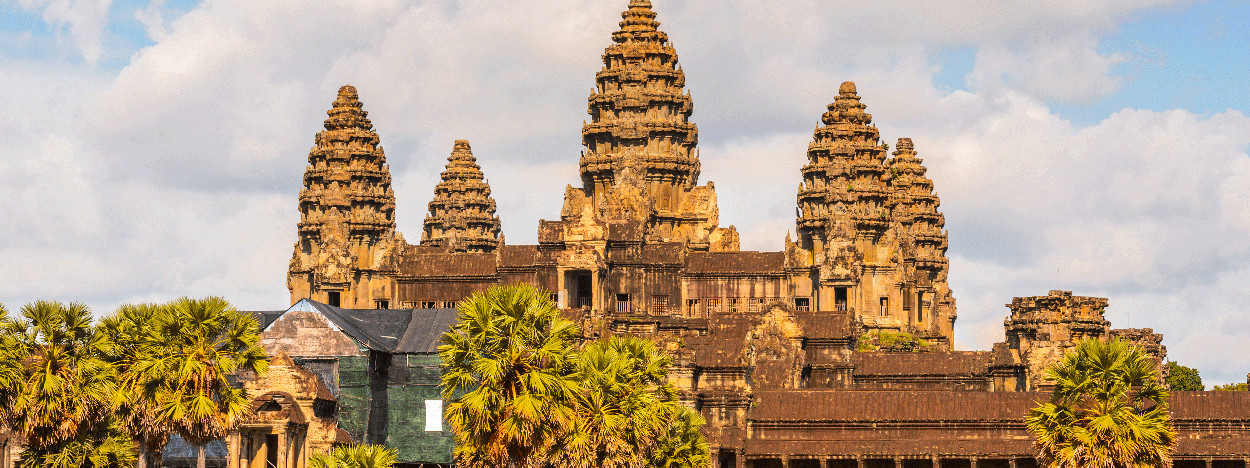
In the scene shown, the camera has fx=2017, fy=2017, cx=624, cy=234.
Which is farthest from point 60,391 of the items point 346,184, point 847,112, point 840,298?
point 847,112

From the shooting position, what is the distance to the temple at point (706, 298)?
9106 cm

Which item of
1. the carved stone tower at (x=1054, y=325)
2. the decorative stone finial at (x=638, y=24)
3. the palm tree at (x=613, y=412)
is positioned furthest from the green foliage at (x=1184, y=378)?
the palm tree at (x=613, y=412)

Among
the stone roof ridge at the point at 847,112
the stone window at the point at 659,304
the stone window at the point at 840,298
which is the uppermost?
the stone roof ridge at the point at 847,112

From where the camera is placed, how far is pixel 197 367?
68125 millimetres

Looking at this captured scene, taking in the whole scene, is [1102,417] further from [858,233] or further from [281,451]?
[858,233]

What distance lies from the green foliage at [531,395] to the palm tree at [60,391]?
40.6 feet

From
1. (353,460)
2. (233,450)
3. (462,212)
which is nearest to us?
(353,460)

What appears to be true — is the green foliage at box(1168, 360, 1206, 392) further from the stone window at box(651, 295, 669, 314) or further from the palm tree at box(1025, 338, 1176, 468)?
the palm tree at box(1025, 338, 1176, 468)

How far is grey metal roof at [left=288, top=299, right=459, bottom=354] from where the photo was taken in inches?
3676

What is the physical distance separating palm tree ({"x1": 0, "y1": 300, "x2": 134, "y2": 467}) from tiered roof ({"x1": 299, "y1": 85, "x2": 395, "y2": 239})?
3342 inches

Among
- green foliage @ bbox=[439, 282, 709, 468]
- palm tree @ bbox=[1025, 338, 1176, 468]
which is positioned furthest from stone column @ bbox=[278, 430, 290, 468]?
palm tree @ bbox=[1025, 338, 1176, 468]

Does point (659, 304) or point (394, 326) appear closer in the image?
point (394, 326)

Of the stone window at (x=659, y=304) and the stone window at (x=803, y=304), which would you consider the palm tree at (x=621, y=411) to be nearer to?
the stone window at (x=659, y=304)

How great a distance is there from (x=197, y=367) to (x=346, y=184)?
8994cm
